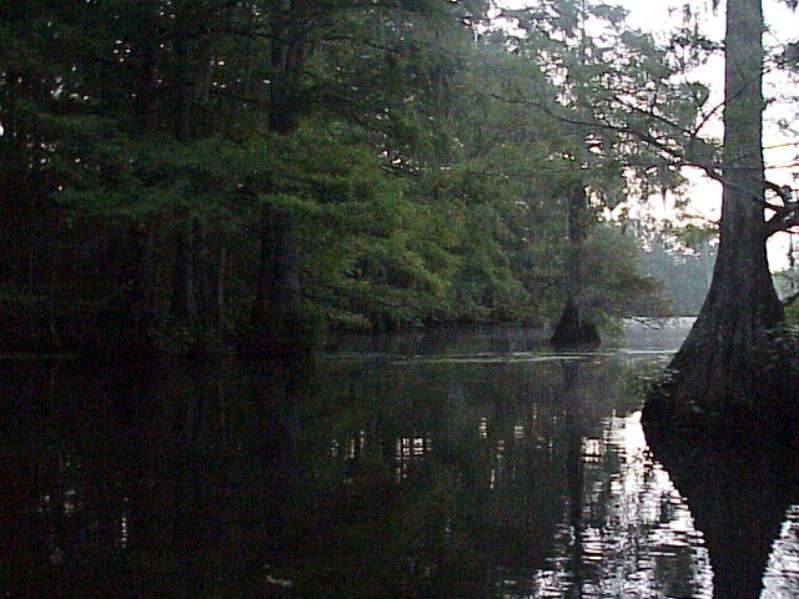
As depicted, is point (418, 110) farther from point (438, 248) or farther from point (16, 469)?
Result: point (16, 469)

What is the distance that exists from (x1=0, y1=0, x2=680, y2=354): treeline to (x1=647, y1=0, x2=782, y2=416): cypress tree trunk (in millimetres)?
3272

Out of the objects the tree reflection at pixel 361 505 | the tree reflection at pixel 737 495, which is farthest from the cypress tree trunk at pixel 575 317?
the tree reflection at pixel 737 495

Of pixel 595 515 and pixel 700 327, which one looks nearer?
pixel 595 515

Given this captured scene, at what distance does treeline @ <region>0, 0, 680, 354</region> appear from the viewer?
16938 millimetres

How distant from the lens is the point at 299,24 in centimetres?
1889

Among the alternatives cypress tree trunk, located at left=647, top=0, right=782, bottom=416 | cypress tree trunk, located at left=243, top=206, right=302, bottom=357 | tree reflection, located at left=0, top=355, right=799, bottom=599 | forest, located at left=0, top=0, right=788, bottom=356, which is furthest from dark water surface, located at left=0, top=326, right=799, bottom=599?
cypress tree trunk, located at left=243, top=206, right=302, bottom=357

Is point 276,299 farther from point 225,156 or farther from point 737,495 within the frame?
point 737,495

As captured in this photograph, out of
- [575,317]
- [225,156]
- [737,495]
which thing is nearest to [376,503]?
[737,495]

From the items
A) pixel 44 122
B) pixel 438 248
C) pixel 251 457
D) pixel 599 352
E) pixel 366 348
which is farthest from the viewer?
pixel 366 348

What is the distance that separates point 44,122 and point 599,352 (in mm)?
15034

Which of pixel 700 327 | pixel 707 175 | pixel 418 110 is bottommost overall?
pixel 700 327

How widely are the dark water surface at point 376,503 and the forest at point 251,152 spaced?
391cm

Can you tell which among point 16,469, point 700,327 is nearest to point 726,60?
point 700,327

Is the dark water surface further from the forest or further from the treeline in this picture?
the treeline
